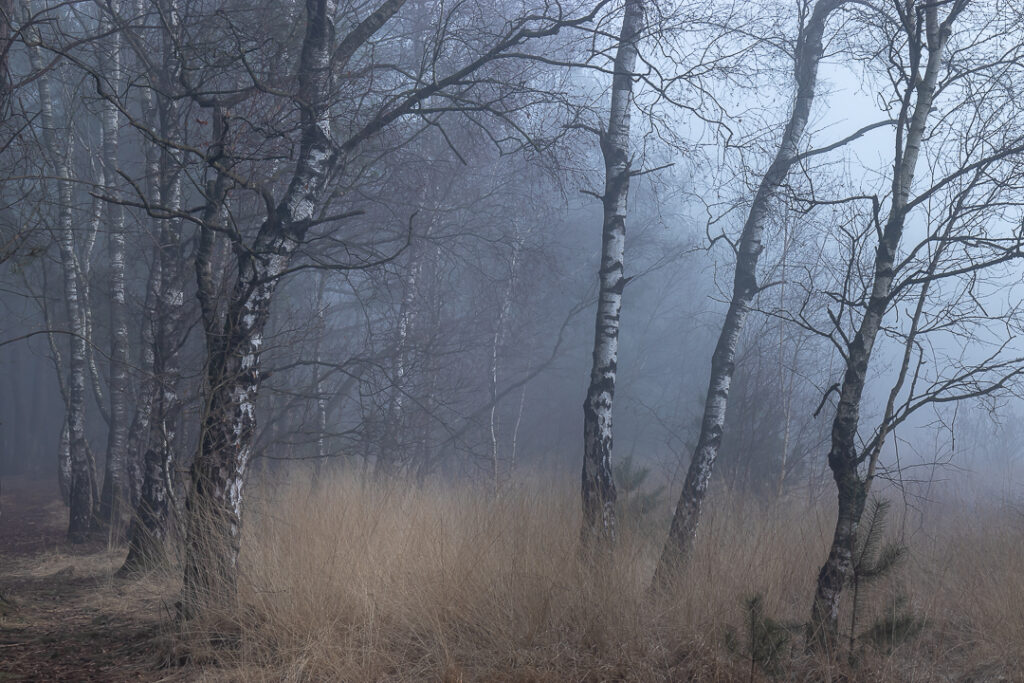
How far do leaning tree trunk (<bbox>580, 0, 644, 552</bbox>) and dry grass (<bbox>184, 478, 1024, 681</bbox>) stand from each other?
50 centimetres

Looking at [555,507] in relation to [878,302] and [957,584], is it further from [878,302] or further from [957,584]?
[957,584]

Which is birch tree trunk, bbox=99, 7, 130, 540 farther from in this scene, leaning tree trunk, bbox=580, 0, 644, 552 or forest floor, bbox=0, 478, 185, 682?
leaning tree trunk, bbox=580, 0, 644, 552

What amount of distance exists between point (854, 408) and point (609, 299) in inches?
104

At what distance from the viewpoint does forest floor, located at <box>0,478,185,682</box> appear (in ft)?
14.7

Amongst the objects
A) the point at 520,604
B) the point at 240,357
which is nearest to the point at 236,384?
the point at 240,357

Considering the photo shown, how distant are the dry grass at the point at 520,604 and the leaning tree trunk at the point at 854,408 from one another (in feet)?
0.72

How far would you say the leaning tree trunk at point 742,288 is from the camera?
7520 millimetres

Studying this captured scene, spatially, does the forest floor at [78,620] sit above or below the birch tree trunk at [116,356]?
below

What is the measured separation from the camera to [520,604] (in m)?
4.64

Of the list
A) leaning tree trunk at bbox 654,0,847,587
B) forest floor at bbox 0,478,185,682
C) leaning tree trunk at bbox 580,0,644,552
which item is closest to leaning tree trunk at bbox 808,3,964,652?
leaning tree trunk at bbox 580,0,644,552

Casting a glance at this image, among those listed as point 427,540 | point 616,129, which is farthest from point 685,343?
point 427,540

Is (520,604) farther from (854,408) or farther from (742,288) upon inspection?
(742,288)

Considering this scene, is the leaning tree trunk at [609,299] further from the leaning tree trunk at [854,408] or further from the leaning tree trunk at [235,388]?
the leaning tree trunk at [235,388]

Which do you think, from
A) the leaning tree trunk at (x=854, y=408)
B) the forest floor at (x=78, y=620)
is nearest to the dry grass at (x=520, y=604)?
the leaning tree trunk at (x=854, y=408)
